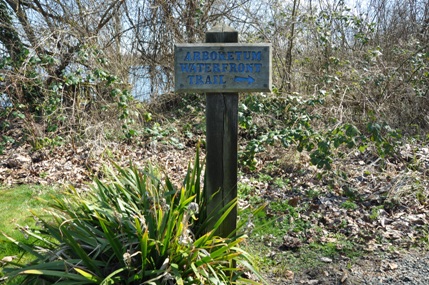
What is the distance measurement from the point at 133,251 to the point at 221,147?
104 cm

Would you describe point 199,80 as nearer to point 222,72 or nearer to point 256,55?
point 222,72

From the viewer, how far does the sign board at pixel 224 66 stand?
3.64m

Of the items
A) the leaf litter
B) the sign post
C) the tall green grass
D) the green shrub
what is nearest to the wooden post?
the sign post

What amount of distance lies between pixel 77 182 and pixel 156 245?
3913mm

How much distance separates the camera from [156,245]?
347cm

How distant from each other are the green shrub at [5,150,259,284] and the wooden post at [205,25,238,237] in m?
0.13

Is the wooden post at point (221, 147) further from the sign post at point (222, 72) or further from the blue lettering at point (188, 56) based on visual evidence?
the blue lettering at point (188, 56)

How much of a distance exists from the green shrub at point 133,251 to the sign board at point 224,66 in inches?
34.5

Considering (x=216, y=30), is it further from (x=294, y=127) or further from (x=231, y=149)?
(x=294, y=127)

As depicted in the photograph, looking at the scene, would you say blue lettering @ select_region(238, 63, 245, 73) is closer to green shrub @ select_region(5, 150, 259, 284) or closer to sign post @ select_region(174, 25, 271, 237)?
sign post @ select_region(174, 25, 271, 237)

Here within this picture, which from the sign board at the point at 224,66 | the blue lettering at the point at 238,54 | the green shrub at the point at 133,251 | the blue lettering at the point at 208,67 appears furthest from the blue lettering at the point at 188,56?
the green shrub at the point at 133,251

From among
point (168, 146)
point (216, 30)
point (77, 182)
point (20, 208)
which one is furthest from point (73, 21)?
point (216, 30)

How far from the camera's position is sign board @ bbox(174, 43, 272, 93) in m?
3.64

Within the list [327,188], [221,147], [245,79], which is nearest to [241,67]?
[245,79]
